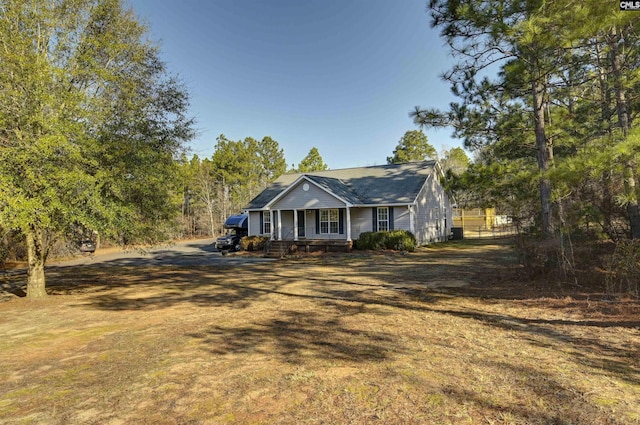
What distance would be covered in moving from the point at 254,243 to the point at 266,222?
2.47 m

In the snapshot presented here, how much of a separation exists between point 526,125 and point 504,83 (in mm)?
2759

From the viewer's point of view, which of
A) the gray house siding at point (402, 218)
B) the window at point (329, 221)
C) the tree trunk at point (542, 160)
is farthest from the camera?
the window at point (329, 221)

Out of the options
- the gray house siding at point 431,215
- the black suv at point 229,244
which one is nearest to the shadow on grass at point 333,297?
the gray house siding at point 431,215

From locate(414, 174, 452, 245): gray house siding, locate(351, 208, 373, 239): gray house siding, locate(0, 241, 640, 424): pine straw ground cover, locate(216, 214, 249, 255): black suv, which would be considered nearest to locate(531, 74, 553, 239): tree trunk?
locate(0, 241, 640, 424): pine straw ground cover

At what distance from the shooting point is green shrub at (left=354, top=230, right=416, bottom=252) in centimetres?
2014

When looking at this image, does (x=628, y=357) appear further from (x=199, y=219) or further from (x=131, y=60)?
(x=199, y=219)

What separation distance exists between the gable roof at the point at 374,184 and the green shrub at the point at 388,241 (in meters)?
2.04

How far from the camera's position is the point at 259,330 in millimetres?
6391

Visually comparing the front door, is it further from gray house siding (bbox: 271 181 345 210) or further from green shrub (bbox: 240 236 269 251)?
green shrub (bbox: 240 236 269 251)

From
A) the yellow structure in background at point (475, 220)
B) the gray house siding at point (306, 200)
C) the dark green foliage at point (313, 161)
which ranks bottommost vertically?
the yellow structure in background at point (475, 220)

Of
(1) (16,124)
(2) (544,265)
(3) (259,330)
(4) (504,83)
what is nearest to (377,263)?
(2) (544,265)

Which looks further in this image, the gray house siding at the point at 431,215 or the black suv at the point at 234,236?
the black suv at the point at 234,236

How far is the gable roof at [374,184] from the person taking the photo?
22.4 meters

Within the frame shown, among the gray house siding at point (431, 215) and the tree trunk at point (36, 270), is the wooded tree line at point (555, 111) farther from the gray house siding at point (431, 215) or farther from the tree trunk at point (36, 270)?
the tree trunk at point (36, 270)
